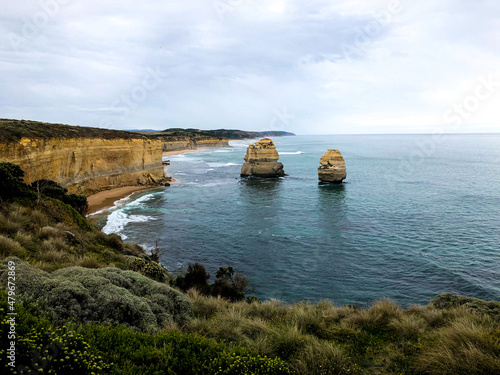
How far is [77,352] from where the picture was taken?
4.18 m

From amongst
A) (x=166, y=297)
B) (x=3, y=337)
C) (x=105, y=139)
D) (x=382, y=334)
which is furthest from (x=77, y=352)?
(x=105, y=139)

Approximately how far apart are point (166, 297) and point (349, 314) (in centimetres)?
509

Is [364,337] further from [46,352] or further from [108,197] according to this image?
[108,197]

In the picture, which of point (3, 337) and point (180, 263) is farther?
point (180, 263)

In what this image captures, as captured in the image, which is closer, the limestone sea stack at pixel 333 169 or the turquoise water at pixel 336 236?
the turquoise water at pixel 336 236

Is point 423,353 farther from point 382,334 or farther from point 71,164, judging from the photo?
point 71,164

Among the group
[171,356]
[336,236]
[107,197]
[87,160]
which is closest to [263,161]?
[107,197]

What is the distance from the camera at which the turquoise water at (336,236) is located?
57.1 feet

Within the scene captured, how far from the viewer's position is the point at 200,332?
6.67 m

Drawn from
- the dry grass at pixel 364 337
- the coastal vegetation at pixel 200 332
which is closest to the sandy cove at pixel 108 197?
the coastal vegetation at pixel 200 332

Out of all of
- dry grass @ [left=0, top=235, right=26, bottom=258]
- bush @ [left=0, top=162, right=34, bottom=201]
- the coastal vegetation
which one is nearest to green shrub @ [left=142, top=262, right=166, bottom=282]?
the coastal vegetation

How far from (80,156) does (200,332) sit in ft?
126

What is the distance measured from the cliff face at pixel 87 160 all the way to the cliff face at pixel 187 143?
260 ft

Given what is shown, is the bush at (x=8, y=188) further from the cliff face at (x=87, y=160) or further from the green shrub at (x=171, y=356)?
the green shrub at (x=171, y=356)
